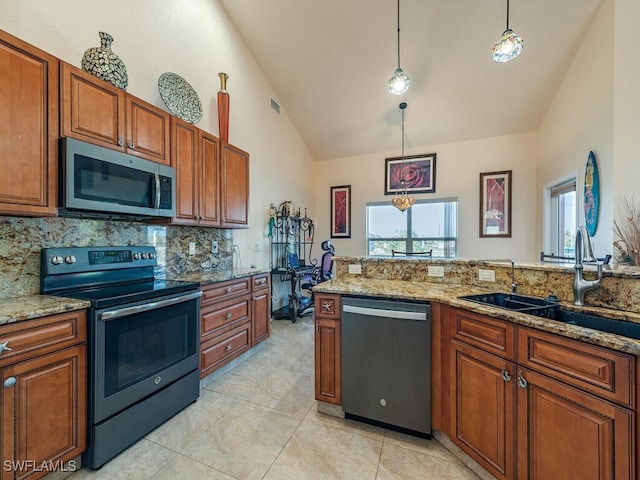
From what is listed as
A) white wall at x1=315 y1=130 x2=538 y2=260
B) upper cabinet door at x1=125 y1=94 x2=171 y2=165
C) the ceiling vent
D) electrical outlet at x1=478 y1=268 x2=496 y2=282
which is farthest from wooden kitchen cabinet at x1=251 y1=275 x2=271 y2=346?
white wall at x1=315 y1=130 x2=538 y2=260

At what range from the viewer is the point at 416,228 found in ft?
18.2

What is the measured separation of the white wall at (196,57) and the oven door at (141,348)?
5.63 feet

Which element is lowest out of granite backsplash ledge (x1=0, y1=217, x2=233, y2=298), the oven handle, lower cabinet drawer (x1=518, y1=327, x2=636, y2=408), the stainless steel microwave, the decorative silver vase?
lower cabinet drawer (x1=518, y1=327, x2=636, y2=408)

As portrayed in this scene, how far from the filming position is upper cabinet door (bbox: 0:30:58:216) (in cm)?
136

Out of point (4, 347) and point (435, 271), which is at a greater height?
point (435, 271)

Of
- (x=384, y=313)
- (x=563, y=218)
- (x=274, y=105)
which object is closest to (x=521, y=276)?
(x=384, y=313)

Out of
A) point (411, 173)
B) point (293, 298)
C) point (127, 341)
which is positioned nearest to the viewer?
point (127, 341)

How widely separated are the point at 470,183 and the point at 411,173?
1.08 meters

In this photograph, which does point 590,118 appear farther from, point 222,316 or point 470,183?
point 222,316

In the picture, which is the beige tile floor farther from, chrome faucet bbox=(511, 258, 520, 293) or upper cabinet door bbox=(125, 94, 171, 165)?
upper cabinet door bbox=(125, 94, 171, 165)

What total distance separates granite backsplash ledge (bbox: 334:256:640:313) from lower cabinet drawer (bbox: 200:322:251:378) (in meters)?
1.17

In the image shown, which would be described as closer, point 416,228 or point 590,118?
point 590,118

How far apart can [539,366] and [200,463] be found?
1849mm

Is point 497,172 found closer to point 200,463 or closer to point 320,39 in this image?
point 320,39
